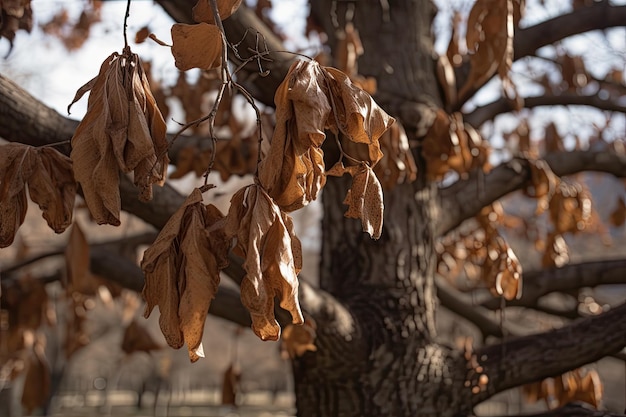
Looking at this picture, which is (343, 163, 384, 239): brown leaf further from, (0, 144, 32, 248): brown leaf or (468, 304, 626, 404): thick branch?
(468, 304, 626, 404): thick branch

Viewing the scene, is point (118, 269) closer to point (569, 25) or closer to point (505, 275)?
point (505, 275)

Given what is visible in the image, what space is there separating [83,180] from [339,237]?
207cm

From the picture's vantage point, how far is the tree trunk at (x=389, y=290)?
304cm

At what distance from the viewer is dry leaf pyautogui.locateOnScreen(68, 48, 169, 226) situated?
1396 millimetres

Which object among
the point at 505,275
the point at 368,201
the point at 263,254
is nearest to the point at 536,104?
the point at 505,275

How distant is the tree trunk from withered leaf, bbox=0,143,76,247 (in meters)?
1.23

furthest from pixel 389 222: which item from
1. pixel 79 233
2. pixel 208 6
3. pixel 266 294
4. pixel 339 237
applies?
pixel 266 294

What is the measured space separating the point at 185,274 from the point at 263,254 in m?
0.14

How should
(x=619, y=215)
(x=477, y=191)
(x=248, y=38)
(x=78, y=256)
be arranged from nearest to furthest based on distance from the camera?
(x=248, y=38), (x=78, y=256), (x=477, y=191), (x=619, y=215)

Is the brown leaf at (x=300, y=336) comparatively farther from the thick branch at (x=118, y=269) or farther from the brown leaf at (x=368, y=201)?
the brown leaf at (x=368, y=201)

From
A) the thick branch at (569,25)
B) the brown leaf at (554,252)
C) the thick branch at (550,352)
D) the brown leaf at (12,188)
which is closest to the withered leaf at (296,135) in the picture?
the brown leaf at (12,188)

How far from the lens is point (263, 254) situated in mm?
1347

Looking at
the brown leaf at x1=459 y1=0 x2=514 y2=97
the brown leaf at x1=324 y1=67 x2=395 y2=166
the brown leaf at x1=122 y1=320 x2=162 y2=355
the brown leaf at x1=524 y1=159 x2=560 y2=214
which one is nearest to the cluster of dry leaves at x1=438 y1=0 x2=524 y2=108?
the brown leaf at x1=459 y1=0 x2=514 y2=97

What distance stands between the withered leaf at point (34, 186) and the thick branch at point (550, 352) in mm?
1848
